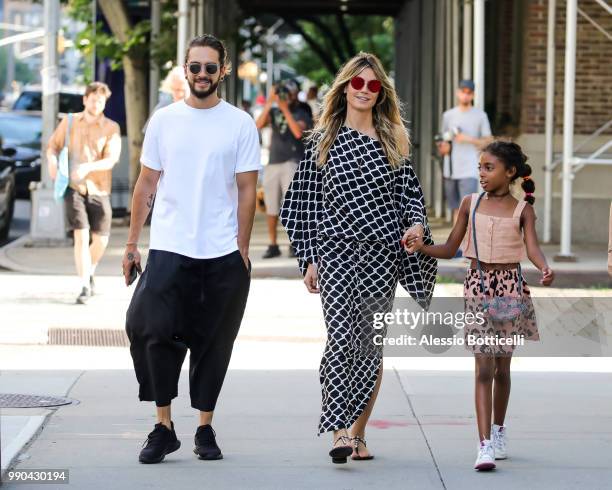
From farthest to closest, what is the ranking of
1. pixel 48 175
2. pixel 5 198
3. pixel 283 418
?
1. pixel 5 198
2. pixel 48 175
3. pixel 283 418

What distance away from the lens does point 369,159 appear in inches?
245

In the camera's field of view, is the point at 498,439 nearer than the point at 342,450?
No

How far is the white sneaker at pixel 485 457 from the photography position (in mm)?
6219

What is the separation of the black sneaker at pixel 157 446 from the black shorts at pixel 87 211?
5092 millimetres

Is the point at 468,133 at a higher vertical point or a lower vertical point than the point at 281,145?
higher

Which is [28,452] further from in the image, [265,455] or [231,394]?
[231,394]

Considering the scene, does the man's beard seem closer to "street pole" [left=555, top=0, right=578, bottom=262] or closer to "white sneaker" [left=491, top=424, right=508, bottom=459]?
"white sneaker" [left=491, top=424, right=508, bottom=459]

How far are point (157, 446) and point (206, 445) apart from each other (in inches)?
9.4

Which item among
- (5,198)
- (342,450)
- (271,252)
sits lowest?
(342,450)

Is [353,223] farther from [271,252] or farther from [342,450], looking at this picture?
[271,252]

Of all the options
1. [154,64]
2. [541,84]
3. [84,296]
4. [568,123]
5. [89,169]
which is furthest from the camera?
[154,64]

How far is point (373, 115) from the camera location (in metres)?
6.39

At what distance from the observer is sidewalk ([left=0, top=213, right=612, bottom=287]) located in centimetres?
1341

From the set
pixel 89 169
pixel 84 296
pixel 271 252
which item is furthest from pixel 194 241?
pixel 271 252
